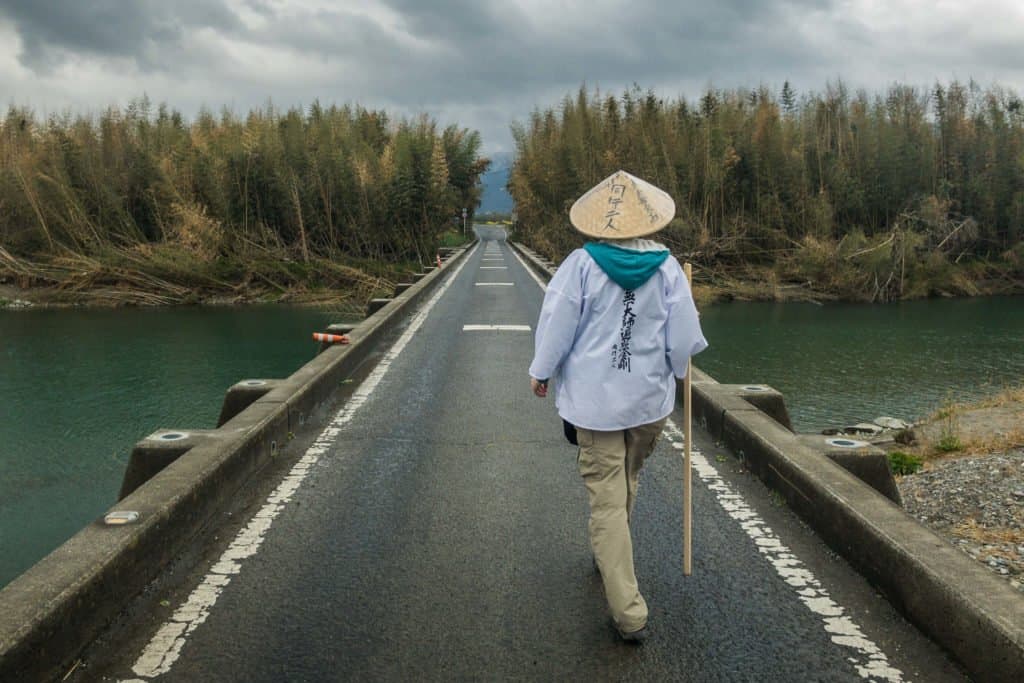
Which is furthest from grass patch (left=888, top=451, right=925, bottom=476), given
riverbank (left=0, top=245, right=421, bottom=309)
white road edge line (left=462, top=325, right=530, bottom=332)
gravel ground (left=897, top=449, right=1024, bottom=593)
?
riverbank (left=0, top=245, right=421, bottom=309)

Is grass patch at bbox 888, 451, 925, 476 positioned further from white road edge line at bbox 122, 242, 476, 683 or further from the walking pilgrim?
the walking pilgrim

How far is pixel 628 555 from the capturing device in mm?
3541

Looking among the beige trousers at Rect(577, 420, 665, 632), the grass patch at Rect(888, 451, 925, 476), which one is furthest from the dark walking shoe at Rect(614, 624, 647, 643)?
the grass patch at Rect(888, 451, 925, 476)

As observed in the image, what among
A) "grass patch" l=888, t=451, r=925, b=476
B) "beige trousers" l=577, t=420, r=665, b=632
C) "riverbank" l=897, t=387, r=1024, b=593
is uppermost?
"beige trousers" l=577, t=420, r=665, b=632

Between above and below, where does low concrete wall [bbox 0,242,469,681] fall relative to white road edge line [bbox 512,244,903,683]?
above

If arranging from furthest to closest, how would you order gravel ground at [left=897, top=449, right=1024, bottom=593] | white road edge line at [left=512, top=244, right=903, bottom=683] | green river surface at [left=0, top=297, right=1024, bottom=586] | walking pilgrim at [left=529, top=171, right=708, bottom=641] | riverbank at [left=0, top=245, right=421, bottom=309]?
riverbank at [left=0, top=245, right=421, bottom=309] → green river surface at [left=0, top=297, right=1024, bottom=586] → gravel ground at [left=897, top=449, right=1024, bottom=593] → walking pilgrim at [left=529, top=171, right=708, bottom=641] → white road edge line at [left=512, top=244, right=903, bottom=683]

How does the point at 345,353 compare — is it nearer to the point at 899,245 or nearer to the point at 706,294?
the point at 706,294

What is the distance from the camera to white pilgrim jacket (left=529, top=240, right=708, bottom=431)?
11.9 feet

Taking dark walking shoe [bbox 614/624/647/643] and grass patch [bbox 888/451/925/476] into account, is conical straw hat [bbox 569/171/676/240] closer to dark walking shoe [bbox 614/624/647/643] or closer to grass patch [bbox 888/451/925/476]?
dark walking shoe [bbox 614/624/647/643]

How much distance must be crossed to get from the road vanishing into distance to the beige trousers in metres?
0.17

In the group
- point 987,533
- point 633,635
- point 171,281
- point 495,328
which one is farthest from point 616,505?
point 171,281

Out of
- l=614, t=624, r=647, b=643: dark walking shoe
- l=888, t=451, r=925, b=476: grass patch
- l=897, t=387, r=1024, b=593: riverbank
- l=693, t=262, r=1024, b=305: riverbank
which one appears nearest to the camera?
l=614, t=624, r=647, b=643: dark walking shoe

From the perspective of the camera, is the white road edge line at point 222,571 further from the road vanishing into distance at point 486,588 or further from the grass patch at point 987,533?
the grass patch at point 987,533

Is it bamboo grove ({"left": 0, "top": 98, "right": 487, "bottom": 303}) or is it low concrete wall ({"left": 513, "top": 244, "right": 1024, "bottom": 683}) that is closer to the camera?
low concrete wall ({"left": 513, "top": 244, "right": 1024, "bottom": 683})
